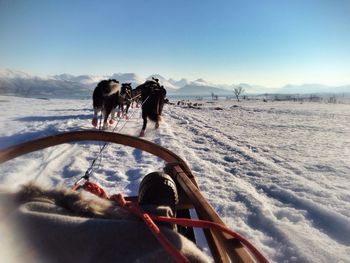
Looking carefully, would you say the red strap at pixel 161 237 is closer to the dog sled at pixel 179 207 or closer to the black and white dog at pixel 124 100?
the dog sled at pixel 179 207

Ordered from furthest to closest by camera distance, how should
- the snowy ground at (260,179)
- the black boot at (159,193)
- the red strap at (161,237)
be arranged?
the snowy ground at (260,179) → the black boot at (159,193) → the red strap at (161,237)

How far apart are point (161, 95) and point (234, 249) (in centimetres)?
784

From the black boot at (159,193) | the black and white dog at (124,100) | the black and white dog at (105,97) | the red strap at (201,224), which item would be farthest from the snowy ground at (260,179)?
the black and white dog at (124,100)

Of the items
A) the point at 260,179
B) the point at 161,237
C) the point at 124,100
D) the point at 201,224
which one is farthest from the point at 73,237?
Result: the point at 124,100

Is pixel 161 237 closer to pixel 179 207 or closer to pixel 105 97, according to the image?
pixel 179 207

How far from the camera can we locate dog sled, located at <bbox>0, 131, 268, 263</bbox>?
82 centimetres

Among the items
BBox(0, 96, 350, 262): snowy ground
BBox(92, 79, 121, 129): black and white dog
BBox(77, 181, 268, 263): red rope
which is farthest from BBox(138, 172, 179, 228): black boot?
BBox(92, 79, 121, 129): black and white dog

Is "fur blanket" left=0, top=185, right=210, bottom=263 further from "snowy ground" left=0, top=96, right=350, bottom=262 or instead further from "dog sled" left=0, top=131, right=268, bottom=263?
"snowy ground" left=0, top=96, right=350, bottom=262

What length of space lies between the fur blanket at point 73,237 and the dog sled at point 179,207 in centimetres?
2

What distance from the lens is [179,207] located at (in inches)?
68.4

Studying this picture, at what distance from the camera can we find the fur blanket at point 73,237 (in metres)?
0.80

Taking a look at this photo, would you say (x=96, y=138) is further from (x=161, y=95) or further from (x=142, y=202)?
(x=161, y=95)

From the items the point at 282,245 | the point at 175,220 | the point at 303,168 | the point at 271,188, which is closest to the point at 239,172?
the point at 271,188

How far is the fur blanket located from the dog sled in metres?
0.02
